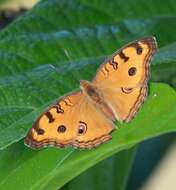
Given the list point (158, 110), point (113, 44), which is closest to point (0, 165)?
point (158, 110)

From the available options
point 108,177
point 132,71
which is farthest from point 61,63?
point 108,177

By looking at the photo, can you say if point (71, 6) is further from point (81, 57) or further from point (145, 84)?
Answer: point (145, 84)

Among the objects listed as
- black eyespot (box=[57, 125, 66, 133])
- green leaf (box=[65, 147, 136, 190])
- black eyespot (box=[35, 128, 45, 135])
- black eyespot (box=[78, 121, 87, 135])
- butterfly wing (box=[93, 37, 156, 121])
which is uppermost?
butterfly wing (box=[93, 37, 156, 121])

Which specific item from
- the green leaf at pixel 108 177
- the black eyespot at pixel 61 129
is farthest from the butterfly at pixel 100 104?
the green leaf at pixel 108 177

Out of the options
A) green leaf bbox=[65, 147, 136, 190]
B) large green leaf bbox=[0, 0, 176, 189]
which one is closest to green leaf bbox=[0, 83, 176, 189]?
large green leaf bbox=[0, 0, 176, 189]

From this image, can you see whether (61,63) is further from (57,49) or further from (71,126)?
(71,126)

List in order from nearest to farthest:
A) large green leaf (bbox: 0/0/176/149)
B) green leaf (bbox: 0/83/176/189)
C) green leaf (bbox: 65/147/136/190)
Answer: green leaf (bbox: 0/83/176/189)
large green leaf (bbox: 0/0/176/149)
green leaf (bbox: 65/147/136/190)

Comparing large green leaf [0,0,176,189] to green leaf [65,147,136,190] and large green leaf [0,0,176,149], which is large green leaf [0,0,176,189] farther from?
green leaf [65,147,136,190]
